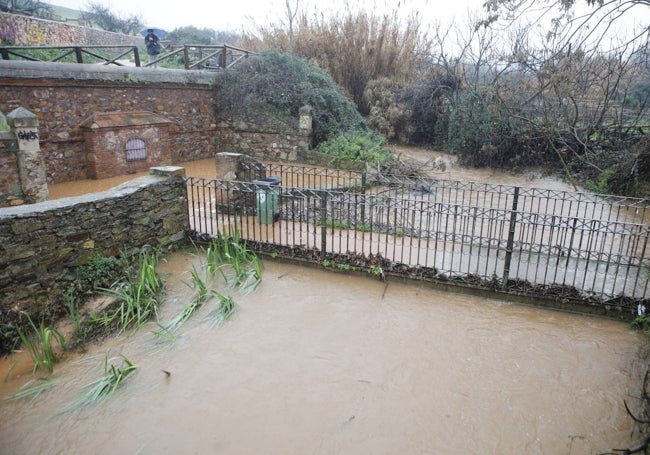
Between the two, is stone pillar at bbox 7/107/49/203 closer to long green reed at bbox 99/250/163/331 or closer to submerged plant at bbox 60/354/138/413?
long green reed at bbox 99/250/163/331

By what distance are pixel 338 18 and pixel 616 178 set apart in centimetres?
1278

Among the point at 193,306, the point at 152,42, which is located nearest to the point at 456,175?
the point at 193,306

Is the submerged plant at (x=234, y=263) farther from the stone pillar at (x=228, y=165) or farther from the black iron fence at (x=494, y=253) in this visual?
the stone pillar at (x=228, y=165)

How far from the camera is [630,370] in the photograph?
15.4 ft

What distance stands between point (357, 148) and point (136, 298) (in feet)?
30.0

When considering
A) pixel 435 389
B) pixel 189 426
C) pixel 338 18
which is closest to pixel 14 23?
pixel 338 18

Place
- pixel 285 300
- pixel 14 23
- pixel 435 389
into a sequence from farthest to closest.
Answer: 1. pixel 14 23
2. pixel 285 300
3. pixel 435 389

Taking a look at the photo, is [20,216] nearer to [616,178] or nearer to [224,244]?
[224,244]

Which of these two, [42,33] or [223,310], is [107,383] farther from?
[42,33]

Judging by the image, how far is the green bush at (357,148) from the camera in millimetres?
13156

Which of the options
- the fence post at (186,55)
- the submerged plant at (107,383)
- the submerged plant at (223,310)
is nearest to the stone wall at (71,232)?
the submerged plant at (107,383)

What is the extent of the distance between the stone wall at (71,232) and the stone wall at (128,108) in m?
5.34

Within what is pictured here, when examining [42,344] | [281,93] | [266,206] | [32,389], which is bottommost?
[32,389]

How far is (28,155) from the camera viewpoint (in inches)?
354
